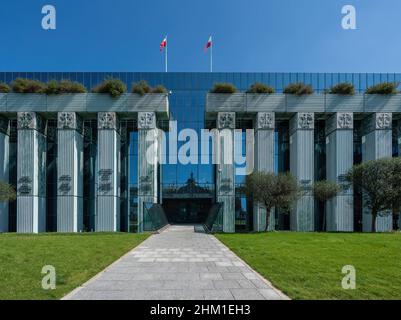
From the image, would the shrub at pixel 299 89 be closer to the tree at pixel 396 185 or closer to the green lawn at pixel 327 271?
the tree at pixel 396 185

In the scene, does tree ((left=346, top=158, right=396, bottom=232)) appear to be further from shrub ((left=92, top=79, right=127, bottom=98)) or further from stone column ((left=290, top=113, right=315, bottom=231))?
shrub ((left=92, top=79, right=127, bottom=98))

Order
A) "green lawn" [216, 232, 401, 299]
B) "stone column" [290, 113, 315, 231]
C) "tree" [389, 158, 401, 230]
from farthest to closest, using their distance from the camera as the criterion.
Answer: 1. "stone column" [290, 113, 315, 231]
2. "tree" [389, 158, 401, 230]
3. "green lawn" [216, 232, 401, 299]

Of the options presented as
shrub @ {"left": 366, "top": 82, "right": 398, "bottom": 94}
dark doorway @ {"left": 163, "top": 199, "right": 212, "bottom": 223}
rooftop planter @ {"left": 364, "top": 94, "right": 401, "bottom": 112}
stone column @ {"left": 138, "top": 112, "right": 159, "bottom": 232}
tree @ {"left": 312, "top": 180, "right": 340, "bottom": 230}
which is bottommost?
dark doorway @ {"left": 163, "top": 199, "right": 212, "bottom": 223}

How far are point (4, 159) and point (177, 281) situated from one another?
34.7 meters

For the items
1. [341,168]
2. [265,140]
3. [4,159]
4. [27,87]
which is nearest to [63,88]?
[27,87]

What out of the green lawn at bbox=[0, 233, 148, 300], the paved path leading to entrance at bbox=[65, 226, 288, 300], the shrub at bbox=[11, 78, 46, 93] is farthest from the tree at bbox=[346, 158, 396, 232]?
the shrub at bbox=[11, 78, 46, 93]

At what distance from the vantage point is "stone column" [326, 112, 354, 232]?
115 ft

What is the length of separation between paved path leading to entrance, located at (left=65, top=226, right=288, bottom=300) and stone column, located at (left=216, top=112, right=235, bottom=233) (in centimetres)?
2210

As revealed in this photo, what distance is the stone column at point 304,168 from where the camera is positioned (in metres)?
35.2

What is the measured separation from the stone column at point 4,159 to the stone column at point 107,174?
990 cm

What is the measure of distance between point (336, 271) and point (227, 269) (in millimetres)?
3281
